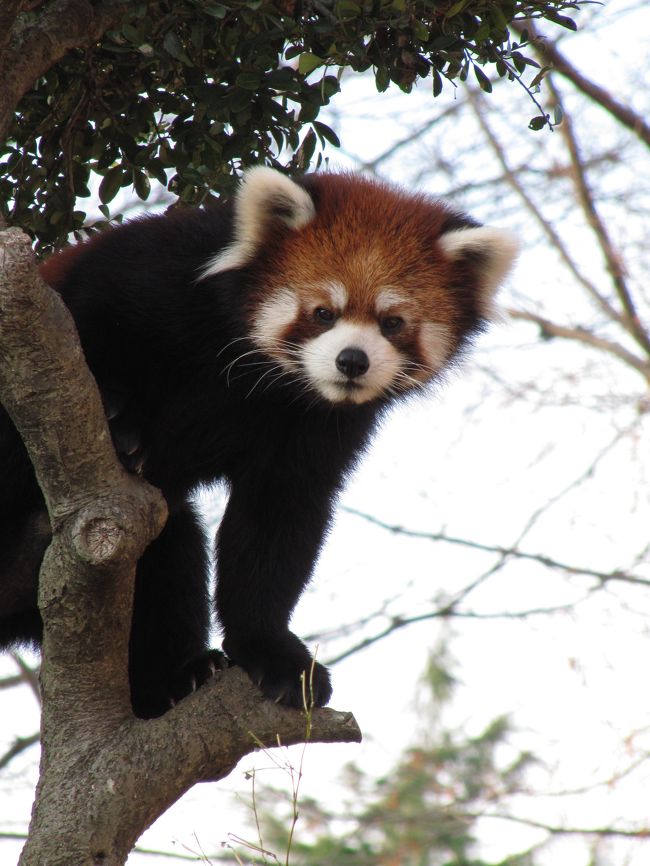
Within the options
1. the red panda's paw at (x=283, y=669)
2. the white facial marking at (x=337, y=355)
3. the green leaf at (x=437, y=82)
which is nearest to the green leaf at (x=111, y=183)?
the white facial marking at (x=337, y=355)

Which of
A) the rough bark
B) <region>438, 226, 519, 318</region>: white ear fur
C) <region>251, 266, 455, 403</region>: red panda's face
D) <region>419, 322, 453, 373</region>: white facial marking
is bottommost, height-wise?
the rough bark

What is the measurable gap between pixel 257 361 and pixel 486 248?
0.90 meters

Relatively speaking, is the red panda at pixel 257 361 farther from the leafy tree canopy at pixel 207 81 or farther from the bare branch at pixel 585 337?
the bare branch at pixel 585 337

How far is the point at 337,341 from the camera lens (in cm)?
319

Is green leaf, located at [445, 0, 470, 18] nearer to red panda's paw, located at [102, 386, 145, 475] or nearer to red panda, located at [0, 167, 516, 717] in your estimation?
red panda, located at [0, 167, 516, 717]

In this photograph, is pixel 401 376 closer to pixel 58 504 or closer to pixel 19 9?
pixel 58 504

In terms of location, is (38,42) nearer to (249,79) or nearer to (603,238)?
(249,79)

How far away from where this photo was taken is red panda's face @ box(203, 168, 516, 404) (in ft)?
10.6

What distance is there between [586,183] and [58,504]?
249 inches

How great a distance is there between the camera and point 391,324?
3.34 meters

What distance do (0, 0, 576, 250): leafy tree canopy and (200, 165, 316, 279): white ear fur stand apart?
14 centimetres

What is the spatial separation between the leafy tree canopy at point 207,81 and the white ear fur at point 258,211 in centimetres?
14

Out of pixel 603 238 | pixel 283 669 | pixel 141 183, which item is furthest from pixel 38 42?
pixel 603 238

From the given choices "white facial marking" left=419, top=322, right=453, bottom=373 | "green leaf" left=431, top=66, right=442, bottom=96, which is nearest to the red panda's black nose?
"white facial marking" left=419, top=322, right=453, bottom=373
